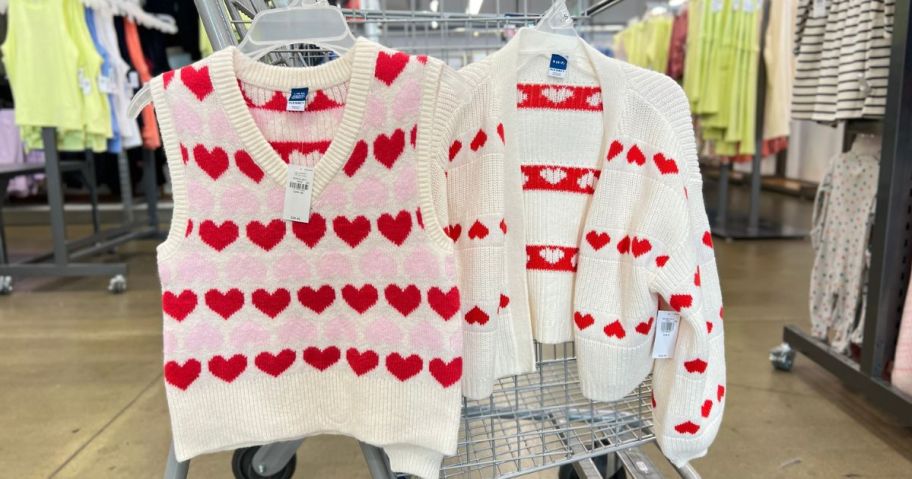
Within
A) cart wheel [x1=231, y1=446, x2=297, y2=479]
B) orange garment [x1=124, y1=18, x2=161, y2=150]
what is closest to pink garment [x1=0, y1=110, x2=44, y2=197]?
orange garment [x1=124, y1=18, x2=161, y2=150]

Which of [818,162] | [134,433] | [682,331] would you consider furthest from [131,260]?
[818,162]

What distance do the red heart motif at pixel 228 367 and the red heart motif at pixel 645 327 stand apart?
0.49 m

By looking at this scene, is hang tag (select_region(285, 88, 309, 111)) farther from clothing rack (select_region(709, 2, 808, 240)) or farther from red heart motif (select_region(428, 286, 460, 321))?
clothing rack (select_region(709, 2, 808, 240))

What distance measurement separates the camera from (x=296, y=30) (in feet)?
2.37

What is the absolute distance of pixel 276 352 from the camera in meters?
0.73

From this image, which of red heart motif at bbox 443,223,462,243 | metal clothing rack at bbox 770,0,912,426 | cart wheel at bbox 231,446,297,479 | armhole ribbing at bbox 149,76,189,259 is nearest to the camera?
armhole ribbing at bbox 149,76,189,259

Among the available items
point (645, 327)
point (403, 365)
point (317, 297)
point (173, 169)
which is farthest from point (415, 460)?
point (173, 169)

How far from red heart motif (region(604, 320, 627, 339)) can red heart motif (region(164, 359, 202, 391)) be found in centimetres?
51

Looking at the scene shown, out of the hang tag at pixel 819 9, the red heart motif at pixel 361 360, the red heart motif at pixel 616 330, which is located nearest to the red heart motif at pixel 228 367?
the red heart motif at pixel 361 360

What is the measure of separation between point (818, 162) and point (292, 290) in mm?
6427

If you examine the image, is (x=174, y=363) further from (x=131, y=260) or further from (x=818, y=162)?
(x=818, y=162)

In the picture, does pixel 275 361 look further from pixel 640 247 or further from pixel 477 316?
pixel 640 247

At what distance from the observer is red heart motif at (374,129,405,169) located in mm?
681

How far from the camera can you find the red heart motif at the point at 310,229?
70 cm
